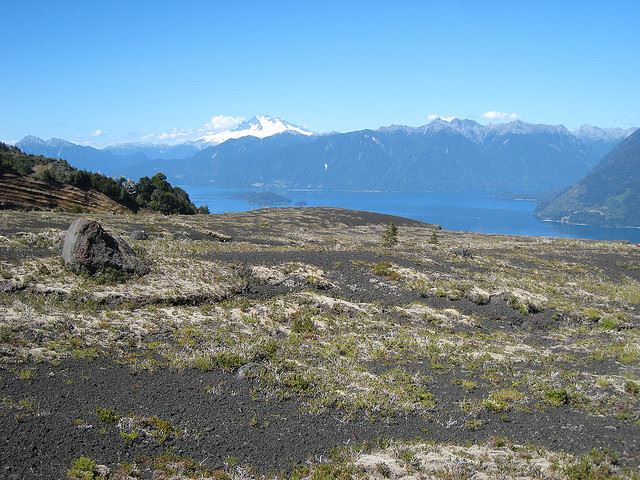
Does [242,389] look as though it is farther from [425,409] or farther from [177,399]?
[425,409]

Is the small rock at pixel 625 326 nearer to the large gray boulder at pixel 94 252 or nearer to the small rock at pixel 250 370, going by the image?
the small rock at pixel 250 370

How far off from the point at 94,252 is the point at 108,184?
222 ft

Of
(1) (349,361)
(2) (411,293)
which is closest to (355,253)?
(2) (411,293)

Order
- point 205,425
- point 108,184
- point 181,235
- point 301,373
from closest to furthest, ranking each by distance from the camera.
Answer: point 205,425 → point 301,373 → point 181,235 → point 108,184

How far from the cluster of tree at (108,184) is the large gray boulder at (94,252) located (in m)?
57.7

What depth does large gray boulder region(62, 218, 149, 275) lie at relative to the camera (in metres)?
23.6

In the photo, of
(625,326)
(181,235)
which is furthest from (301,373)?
(181,235)

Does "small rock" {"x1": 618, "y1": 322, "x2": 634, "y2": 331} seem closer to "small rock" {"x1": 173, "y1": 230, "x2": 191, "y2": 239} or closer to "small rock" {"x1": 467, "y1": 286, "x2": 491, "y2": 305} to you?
"small rock" {"x1": 467, "y1": 286, "x2": 491, "y2": 305}

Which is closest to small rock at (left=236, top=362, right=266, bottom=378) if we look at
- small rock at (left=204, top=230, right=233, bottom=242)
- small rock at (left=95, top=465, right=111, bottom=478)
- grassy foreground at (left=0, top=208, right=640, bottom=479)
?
grassy foreground at (left=0, top=208, right=640, bottom=479)

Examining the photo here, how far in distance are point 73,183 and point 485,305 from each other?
249 feet

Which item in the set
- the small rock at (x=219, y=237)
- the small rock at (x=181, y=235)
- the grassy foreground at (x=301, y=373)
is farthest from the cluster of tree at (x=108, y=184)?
the grassy foreground at (x=301, y=373)

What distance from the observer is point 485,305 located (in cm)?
2867

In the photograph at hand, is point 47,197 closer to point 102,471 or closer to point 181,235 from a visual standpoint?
point 181,235

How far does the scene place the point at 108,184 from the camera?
84.4 m
